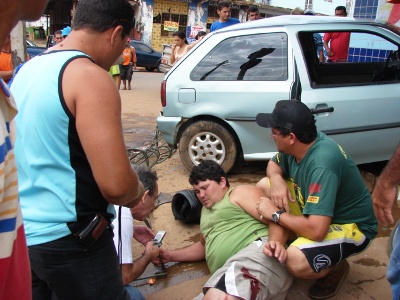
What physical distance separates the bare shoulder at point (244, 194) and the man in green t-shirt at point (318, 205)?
102mm

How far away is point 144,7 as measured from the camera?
25.5 meters

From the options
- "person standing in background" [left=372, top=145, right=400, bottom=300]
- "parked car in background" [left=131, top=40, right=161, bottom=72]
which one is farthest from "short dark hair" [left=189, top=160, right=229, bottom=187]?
"parked car in background" [left=131, top=40, right=161, bottom=72]

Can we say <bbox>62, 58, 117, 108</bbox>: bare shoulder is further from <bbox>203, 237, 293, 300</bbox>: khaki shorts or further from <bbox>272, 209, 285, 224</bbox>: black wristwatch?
<bbox>272, 209, 285, 224</bbox>: black wristwatch

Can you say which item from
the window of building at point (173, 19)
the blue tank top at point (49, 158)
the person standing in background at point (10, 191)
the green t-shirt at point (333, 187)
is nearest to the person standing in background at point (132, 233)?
the blue tank top at point (49, 158)

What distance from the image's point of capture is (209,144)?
4.51 m

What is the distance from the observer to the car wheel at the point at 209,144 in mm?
4449

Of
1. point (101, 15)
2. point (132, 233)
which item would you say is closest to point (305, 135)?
point (132, 233)

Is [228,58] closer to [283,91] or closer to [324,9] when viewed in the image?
[283,91]

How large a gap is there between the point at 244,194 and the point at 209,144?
1.78 m

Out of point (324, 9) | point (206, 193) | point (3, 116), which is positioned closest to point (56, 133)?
point (3, 116)

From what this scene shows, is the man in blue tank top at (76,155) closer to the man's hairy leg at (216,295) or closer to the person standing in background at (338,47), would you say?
the man's hairy leg at (216,295)

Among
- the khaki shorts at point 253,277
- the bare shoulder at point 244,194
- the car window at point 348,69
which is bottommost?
the khaki shorts at point 253,277

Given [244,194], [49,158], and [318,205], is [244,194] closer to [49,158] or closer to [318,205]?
[318,205]

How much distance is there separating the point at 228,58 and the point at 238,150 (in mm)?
1010
